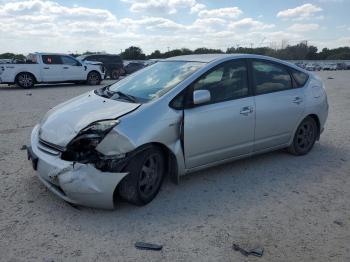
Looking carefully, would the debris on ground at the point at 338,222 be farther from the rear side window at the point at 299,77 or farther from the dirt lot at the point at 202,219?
the rear side window at the point at 299,77

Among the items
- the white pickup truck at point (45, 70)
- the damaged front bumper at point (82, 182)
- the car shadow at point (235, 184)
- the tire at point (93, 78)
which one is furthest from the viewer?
the tire at point (93, 78)

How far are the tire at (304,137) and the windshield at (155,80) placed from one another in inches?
85.1

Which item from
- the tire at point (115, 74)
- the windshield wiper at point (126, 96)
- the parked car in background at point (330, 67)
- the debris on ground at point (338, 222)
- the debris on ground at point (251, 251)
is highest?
the windshield wiper at point (126, 96)

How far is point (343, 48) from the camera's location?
341 feet

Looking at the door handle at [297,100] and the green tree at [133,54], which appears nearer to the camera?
the door handle at [297,100]

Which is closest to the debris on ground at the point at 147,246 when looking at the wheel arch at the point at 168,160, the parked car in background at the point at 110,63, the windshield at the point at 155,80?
the wheel arch at the point at 168,160

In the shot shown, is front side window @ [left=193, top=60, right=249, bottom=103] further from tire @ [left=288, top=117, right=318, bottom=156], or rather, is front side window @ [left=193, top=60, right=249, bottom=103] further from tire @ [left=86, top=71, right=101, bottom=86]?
tire @ [left=86, top=71, right=101, bottom=86]

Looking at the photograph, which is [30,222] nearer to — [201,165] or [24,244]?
[24,244]

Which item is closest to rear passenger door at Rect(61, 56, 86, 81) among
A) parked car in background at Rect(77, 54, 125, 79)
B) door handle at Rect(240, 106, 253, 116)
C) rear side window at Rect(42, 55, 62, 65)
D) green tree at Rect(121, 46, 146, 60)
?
rear side window at Rect(42, 55, 62, 65)

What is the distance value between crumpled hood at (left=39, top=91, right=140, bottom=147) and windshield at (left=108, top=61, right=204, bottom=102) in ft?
1.10

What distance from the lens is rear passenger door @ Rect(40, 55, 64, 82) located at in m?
17.2

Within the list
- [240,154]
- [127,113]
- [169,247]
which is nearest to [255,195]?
[240,154]

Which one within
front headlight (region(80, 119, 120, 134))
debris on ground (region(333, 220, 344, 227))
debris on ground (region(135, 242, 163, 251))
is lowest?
debris on ground (region(333, 220, 344, 227))

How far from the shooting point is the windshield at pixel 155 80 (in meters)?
4.41
